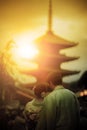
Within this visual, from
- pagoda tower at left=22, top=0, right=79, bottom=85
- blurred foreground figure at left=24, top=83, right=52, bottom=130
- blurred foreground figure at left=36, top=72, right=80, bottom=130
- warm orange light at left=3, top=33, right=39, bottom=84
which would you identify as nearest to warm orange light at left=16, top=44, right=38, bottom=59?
warm orange light at left=3, top=33, right=39, bottom=84

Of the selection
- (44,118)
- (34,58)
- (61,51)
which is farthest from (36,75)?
(44,118)

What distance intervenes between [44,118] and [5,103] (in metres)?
2.06

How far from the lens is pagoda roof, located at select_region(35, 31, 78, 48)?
222 inches

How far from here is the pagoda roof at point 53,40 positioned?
5.64 metres

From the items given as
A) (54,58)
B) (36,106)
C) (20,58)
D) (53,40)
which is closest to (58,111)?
(36,106)

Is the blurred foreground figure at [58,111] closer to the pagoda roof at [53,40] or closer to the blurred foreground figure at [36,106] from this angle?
the blurred foreground figure at [36,106]

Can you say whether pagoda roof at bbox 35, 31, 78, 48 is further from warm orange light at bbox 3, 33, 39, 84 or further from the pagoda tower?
warm orange light at bbox 3, 33, 39, 84

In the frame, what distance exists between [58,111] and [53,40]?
7.70 ft

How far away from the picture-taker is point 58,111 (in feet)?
12.3

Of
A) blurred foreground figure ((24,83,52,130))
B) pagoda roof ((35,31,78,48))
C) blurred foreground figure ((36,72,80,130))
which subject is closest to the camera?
blurred foreground figure ((36,72,80,130))

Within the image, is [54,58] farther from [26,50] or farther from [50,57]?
[26,50]

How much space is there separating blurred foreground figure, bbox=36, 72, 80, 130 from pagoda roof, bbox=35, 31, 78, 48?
6.26 ft

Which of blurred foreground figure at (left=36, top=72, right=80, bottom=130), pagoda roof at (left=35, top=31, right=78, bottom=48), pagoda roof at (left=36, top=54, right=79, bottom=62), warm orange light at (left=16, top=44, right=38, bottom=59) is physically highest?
pagoda roof at (left=35, top=31, right=78, bottom=48)

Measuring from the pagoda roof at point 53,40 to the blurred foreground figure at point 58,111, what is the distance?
191 cm
